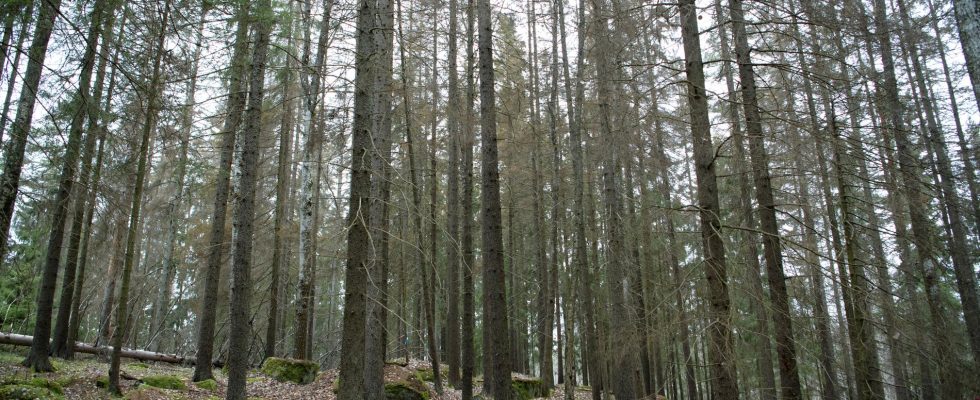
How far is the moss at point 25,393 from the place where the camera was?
20.5ft

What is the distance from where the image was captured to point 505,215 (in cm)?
2381

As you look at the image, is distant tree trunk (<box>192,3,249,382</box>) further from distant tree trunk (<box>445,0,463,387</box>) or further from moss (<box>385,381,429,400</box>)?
distant tree trunk (<box>445,0,463,387</box>)

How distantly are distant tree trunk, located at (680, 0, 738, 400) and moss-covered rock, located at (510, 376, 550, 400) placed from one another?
809 cm

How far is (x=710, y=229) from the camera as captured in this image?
17.4ft

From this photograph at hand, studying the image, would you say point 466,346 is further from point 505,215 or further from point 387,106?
point 505,215

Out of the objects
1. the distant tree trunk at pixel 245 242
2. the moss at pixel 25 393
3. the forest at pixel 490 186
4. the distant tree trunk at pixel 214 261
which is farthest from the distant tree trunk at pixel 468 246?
the moss at pixel 25 393

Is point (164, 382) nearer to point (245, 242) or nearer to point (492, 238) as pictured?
point (245, 242)

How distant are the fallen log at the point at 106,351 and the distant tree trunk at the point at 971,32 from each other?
55.4 ft

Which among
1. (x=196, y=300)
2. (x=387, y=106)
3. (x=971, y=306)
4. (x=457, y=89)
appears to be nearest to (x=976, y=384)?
(x=971, y=306)

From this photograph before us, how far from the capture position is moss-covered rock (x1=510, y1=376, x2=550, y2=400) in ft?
41.7

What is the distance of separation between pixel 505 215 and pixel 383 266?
13.9 metres

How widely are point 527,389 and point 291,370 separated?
5.66 m

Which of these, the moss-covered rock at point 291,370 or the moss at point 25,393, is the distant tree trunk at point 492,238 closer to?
the moss-covered rock at point 291,370

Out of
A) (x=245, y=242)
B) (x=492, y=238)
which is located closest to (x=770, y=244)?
(x=492, y=238)
